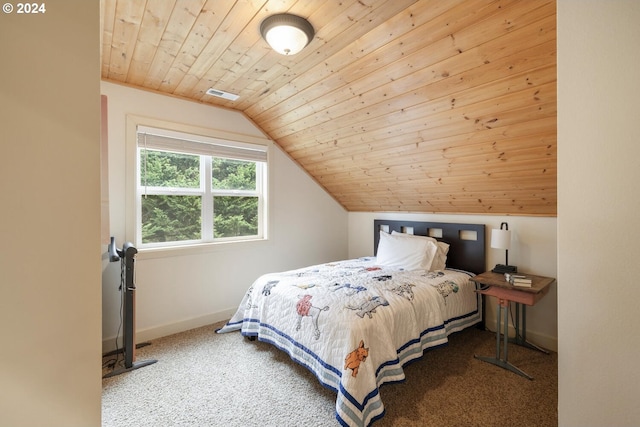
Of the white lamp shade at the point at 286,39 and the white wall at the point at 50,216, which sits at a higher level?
the white lamp shade at the point at 286,39

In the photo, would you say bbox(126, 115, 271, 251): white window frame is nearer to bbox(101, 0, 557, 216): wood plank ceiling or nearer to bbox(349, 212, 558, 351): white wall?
bbox(101, 0, 557, 216): wood plank ceiling

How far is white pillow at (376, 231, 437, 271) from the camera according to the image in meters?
2.98

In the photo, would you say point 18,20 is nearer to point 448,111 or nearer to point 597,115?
point 597,115

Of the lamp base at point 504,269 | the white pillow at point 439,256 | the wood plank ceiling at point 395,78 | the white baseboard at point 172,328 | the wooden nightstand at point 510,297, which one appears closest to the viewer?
the wood plank ceiling at point 395,78

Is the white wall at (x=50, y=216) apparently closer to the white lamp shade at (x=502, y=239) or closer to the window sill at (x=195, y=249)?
the window sill at (x=195, y=249)

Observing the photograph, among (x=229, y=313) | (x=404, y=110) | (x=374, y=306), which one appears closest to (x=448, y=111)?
(x=404, y=110)

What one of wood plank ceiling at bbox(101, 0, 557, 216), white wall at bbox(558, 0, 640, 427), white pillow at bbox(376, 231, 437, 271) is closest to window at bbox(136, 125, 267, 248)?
wood plank ceiling at bbox(101, 0, 557, 216)

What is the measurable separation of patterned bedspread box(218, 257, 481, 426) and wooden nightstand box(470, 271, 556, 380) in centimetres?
30

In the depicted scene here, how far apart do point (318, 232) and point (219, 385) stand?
237 centimetres

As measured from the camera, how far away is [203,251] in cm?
304

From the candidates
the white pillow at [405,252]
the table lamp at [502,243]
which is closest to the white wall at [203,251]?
the white pillow at [405,252]

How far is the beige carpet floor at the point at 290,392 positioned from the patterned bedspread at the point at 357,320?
0.19 m

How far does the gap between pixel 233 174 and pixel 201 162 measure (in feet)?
1.25

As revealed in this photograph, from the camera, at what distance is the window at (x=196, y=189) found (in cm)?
278
